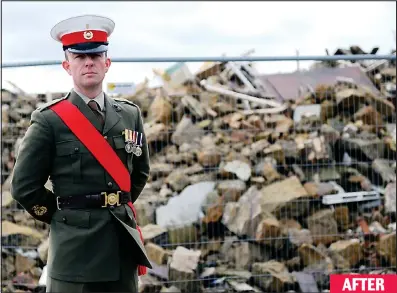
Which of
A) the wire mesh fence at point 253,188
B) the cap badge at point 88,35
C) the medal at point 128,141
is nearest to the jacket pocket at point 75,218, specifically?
the medal at point 128,141

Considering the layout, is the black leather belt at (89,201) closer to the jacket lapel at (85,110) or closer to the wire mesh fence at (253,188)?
the jacket lapel at (85,110)

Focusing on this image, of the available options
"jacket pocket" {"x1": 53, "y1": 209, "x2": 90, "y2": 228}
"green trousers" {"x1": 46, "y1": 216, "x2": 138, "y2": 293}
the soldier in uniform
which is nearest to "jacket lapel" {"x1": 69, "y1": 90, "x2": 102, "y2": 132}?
the soldier in uniform

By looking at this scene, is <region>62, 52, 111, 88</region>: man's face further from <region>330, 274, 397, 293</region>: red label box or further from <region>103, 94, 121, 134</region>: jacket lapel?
<region>330, 274, 397, 293</region>: red label box

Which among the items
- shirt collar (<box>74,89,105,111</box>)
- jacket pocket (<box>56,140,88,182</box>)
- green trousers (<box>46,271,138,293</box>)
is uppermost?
shirt collar (<box>74,89,105,111</box>)

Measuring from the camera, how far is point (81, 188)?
141 inches

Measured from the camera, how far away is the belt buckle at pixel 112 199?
3.59 m

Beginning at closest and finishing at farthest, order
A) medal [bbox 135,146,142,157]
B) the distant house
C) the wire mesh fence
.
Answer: medal [bbox 135,146,142,157]
the wire mesh fence
the distant house

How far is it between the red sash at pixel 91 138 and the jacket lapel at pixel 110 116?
0.24ft

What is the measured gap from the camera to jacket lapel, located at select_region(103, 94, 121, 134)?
366 centimetres

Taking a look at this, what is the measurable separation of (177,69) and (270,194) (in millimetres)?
1600

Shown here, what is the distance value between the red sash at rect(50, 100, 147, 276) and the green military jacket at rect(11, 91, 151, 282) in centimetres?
2

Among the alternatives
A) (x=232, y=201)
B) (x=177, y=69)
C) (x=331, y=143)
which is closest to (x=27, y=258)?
(x=232, y=201)

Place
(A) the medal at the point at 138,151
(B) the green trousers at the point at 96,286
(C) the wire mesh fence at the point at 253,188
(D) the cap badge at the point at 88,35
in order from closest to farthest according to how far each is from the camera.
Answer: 1. (B) the green trousers at the point at 96,286
2. (D) the cap badge at the point at 88,35
3. (A) the medal at the point at 138,151
4. (C) the wire mesh fence at the point at 253,188

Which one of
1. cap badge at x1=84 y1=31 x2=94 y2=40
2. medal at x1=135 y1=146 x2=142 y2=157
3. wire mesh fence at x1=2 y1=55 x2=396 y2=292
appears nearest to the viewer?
cap badge at x1=84 y1=31 x2=94 y2=40
